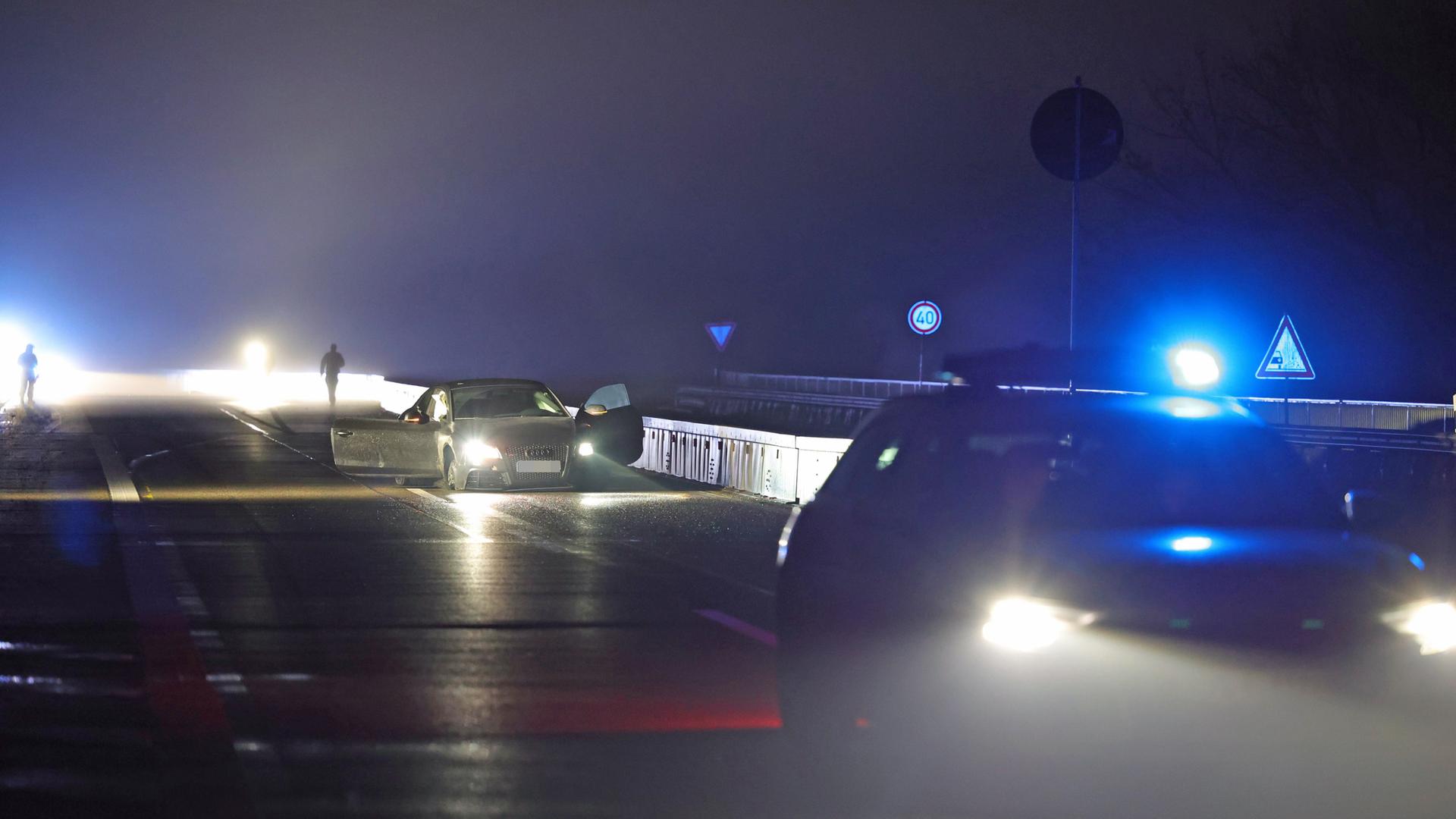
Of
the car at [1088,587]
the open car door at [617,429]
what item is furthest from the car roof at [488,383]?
the car at [1088,587]

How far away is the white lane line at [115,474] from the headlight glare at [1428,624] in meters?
18.2

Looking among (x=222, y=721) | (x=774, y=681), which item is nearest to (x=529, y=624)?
(x=774, y=681)

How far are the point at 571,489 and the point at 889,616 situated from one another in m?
18.7

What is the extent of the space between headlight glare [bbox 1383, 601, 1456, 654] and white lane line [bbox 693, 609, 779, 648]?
16.6 ft

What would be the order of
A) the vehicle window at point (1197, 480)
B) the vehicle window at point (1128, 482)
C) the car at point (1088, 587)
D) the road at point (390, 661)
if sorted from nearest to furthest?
1. the car at point (1088, 587)
2. the vehicle window at point (1128, 482)
3. the vehicle window at point (1197, 480)
4. the road at point (390, 661)

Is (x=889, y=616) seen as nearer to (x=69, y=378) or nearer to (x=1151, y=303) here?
(x=1151, y=303)

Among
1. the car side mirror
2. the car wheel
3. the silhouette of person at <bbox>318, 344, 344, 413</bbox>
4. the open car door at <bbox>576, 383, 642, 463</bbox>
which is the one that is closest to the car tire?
the car wheel

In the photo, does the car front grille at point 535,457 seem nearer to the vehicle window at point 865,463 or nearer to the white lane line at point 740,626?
the white lane line at point 740,626

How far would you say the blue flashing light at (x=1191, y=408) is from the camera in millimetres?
6758

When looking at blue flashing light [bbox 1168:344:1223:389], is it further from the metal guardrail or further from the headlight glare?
the metal guardrail

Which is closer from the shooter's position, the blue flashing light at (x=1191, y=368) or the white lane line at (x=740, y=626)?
the blue flashing light at (x=1191, y=368)

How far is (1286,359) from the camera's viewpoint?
919 inches

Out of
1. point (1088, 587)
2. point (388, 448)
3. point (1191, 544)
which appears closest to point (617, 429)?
point (388, 448)

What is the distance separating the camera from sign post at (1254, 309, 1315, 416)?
23031 mm
